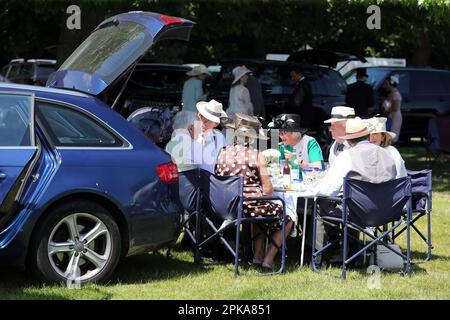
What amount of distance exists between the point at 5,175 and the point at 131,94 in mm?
9106

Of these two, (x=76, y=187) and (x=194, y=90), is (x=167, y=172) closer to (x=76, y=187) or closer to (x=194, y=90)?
(x=76, y=187)

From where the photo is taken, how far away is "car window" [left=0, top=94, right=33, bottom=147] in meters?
6.59

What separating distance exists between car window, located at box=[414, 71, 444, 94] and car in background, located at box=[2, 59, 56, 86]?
8.84 meters

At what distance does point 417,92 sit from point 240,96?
8815 millimetres

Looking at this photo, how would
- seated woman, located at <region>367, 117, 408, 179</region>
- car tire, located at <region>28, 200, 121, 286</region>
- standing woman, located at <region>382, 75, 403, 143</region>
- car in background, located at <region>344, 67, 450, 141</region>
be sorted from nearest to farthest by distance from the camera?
car tire, located at <region>28, 200, 121, 286</region> → seated woman, located at <region>367, 117, 408, 179</region> → standing woman, located at <region>382, 75, 403, 143</region> → car in background, located at <region>344, 67, 450, 141</region>

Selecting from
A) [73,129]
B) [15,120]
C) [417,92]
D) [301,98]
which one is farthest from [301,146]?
[417,92]

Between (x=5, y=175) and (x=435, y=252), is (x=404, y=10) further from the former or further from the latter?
(x=5, y=175)

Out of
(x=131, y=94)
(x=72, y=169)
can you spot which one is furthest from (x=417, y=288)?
(x=131, y=94)

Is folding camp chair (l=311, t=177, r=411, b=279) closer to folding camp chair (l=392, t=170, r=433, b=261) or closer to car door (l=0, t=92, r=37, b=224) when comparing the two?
folding camp chair (l=392, t=170, r=433, b=261)

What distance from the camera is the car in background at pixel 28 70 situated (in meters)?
22.3

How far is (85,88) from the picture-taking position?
24.6ft

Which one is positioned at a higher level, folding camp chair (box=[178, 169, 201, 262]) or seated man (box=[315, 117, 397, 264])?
seated man (box=[315, 117, 397, 264])

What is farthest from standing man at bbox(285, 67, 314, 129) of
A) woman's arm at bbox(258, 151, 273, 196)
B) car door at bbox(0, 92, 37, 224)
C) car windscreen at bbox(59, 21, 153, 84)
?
car door at bbox(0, 92, 37, 224)
